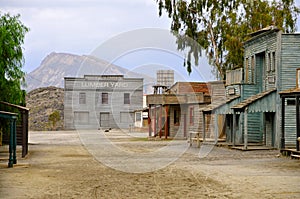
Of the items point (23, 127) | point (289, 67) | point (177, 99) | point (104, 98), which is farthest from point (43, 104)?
point (289, 67)

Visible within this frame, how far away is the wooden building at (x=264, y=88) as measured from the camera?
86.9 feet

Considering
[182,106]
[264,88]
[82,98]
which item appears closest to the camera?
[264,88]

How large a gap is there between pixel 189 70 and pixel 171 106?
3.77 m

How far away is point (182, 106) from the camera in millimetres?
41969

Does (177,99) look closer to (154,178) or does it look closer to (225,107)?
(225,107)

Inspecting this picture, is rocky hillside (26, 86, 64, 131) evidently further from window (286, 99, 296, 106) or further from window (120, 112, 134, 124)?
window (286, 99, 296, 106)

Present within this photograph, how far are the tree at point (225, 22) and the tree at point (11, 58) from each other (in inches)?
743

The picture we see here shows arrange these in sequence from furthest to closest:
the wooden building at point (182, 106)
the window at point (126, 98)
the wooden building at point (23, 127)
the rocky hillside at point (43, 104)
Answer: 1. the rocky hillside at point (43, 104)
2. the window at point (126, 98)
3. the wooden building at point (182, 106)
4. the wooden building at point (23, 127)

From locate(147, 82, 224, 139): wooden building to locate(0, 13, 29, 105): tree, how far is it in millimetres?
14236

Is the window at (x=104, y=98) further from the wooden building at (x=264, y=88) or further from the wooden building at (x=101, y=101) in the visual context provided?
the wooden building at (x=264, y=88)

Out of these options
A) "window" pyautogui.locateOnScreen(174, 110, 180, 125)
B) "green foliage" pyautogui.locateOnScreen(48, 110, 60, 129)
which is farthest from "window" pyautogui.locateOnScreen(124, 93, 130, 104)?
"window" pyautogui.locateOnScreen(174, 110, 180, 125)

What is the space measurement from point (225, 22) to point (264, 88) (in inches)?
599

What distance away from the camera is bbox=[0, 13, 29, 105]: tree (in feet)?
82.6

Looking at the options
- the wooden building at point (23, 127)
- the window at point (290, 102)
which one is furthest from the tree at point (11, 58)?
the window at point (290, 102)
